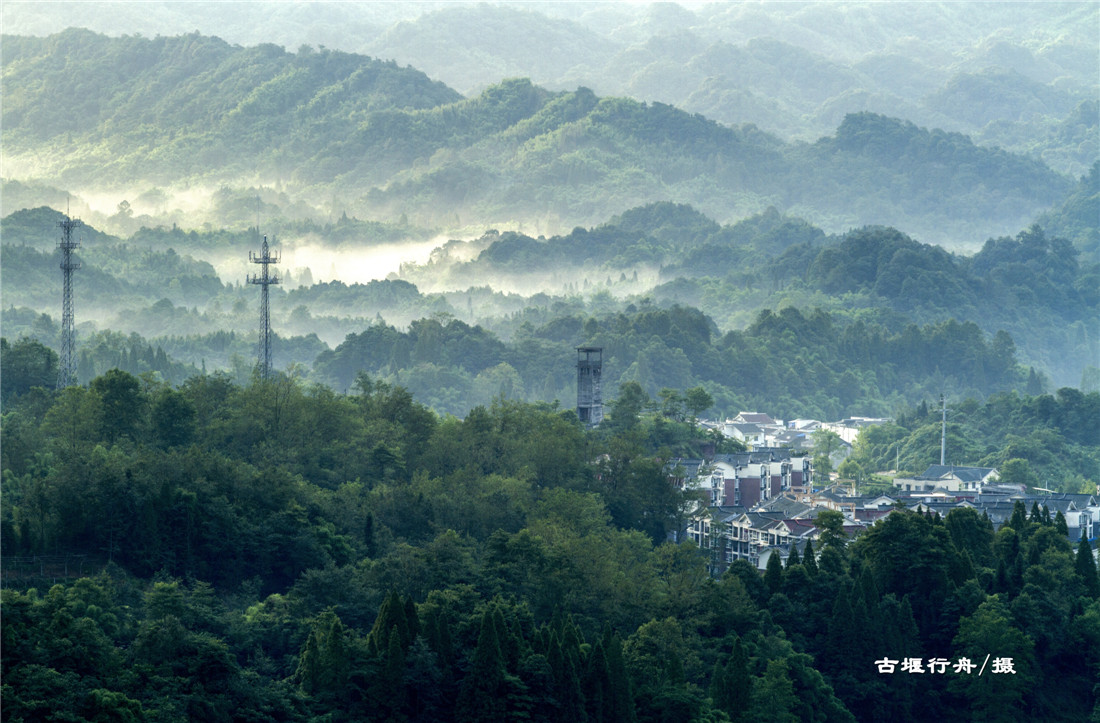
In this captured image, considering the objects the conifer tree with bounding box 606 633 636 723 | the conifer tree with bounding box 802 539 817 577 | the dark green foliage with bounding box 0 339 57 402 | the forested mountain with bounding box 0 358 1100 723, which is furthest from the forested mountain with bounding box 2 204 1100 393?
the conifer tree with bounding box 606 633 636 723

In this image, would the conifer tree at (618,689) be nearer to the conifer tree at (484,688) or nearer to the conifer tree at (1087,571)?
the conifer tree at (484,688)

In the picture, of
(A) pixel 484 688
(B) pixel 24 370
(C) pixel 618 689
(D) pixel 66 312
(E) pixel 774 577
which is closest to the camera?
(A) pixel 484 688

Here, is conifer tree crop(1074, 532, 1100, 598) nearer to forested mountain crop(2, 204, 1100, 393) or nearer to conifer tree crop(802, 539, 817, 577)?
conifer tree crop(802, 539, 817, 577)

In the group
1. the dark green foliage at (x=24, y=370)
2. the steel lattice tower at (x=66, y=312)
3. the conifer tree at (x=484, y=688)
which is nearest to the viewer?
the conifer tree at (x=484, y=688)

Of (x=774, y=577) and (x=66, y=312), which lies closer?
(x=774, y=577)

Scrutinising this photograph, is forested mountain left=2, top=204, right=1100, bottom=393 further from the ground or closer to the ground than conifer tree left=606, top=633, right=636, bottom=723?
further from the ground

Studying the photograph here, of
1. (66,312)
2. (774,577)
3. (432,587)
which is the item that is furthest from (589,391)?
(432,587)

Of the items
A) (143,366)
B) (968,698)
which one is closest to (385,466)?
(968,698)
